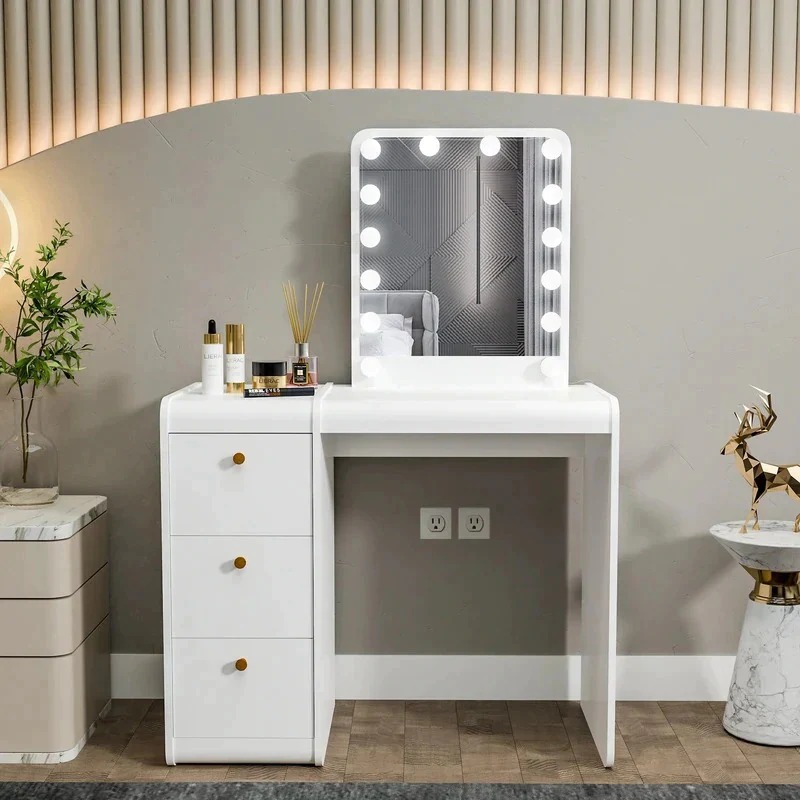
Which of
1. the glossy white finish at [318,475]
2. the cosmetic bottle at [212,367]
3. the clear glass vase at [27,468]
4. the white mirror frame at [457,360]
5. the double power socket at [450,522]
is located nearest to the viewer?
the glossy white finish at [318,475]

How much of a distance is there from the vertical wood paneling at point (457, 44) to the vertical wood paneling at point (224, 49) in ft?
2.12

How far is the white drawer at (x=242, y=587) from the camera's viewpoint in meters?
2.33

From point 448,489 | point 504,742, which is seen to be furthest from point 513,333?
point 504,742

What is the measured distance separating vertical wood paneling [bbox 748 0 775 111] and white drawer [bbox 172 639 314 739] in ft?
6.85

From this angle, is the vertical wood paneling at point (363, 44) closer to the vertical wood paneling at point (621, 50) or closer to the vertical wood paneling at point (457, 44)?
the vertical wood paneling at point (457, 44)

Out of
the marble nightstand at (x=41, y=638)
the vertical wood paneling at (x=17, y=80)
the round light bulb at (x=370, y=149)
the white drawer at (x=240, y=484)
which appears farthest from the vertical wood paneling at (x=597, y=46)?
the marble nightstand at (x=41, y=638)

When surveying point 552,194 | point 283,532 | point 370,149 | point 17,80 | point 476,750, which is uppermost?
point 17,80

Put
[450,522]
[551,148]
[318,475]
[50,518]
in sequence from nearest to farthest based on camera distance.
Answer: [318,475] → [50,518] → [551,148] → [450,522]

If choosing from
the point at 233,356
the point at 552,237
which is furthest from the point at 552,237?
the point at 233,356

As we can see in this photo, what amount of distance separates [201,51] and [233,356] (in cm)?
101

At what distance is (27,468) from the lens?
2.54 meters

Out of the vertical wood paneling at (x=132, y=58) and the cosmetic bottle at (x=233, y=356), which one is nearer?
the cosmetic bottle at (x=233, y=356)

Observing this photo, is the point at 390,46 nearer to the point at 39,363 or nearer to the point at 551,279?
the point at 551,279

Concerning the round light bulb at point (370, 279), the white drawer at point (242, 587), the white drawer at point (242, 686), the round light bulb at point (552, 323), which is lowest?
the white drawer at point (242, 686)
